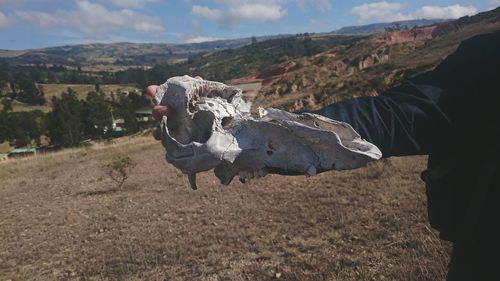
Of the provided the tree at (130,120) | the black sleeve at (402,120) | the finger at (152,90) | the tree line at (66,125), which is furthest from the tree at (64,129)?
the black sleeve at (402,120)

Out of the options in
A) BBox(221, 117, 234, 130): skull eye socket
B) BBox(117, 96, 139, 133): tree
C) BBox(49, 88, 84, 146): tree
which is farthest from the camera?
BBox(117, 96, 139, 133): tree

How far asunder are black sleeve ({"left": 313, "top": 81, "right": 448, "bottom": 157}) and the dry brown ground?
3.61 metres

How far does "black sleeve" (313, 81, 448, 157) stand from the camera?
7.03ft

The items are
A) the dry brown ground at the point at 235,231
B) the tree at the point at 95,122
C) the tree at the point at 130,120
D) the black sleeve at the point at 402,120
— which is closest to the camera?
the black sleeve at the point at 402,120

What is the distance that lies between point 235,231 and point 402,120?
6.70 meters

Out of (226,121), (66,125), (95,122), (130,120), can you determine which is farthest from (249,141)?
(130,120)

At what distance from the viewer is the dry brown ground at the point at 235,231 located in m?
6.38

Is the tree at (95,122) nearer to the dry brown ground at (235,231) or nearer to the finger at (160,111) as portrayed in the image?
the dry brown ground at (235,231)

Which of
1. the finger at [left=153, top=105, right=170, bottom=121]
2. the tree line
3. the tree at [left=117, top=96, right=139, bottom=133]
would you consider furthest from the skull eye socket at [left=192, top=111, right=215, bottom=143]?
the tree at [left=117, top=96, right=139, bottom=133]

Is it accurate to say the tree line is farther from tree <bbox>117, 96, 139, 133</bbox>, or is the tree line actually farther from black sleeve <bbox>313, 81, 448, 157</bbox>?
black sleeve <bbox>313, 81, 448, 157</bbox>

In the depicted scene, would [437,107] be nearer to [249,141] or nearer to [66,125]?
[249,141]

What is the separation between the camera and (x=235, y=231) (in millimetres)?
8516

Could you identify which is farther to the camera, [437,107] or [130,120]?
[130,120]

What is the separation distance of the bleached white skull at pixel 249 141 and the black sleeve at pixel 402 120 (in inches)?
4.6
